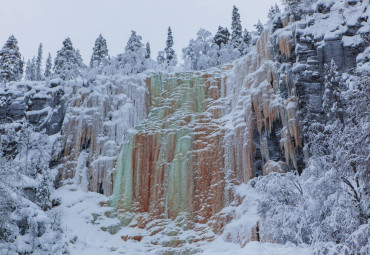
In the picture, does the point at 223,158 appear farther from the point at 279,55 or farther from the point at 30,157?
the point at 30,157

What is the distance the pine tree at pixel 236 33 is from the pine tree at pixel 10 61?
2482 cm

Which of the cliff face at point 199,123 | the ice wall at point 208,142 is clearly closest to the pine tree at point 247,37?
the cliff face at point 199,123

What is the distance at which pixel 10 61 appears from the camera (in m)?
46.4

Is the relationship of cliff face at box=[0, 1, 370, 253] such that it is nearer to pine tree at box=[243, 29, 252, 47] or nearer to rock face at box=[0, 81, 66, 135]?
rock face at box=[0, 81, 66, 135]

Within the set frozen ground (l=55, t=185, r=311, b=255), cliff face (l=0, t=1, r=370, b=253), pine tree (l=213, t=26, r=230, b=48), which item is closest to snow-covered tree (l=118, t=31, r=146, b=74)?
cliff face (l=0, t=1, r=370, b=253)

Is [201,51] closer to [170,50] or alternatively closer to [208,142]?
[170,50]

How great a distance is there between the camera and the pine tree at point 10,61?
44.6 metres

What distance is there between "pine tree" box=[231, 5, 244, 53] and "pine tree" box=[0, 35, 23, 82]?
81.4 ft

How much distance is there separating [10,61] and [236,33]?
86.8 feet

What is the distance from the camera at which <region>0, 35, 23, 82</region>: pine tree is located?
4462 centimetres

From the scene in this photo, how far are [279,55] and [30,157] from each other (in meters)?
19.5

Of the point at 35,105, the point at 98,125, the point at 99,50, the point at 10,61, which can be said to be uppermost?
the point at 99,50

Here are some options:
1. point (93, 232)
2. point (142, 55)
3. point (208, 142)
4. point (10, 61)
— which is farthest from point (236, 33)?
point (93, 232)

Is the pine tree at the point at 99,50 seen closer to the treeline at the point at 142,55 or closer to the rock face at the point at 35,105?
the treeline at the point at 142,55
